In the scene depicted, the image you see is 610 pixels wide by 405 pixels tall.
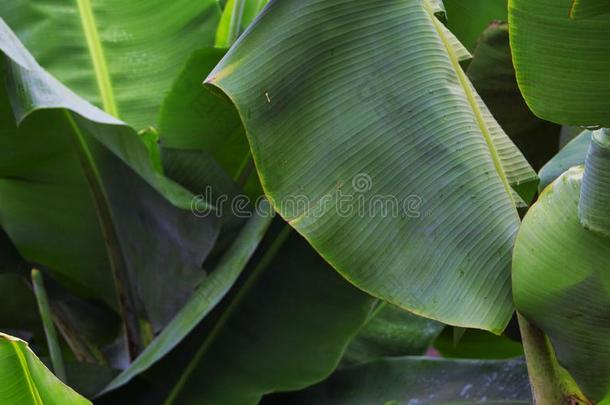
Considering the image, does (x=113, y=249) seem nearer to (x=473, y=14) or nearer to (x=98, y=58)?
(x=98, y=58)

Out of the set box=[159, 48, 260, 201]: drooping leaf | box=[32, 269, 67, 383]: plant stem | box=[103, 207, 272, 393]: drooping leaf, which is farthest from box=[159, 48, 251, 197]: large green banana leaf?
box=[32, 269, 67, 383]: plant stem

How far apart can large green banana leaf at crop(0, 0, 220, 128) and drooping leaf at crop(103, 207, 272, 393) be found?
366 mm

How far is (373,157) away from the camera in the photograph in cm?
81

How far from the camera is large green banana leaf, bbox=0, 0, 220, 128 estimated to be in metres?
1.36

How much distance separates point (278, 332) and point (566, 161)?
425 mm

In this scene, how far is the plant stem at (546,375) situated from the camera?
848 millimetres

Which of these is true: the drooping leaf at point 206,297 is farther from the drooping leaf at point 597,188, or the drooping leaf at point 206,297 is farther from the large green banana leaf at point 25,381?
the drooping leaf at point 597,188

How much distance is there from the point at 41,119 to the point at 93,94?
0.80 feet

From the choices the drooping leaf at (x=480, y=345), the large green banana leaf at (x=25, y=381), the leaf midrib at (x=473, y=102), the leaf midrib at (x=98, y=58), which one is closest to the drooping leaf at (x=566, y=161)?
the leaf midrib at (x=473, y=102)

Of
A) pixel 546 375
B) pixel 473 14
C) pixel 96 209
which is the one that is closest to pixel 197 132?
pixel 96 209

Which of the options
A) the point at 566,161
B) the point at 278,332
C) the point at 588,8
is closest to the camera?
the point at 588,8

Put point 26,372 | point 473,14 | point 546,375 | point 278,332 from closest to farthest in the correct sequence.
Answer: point 26,372
point 546,375
point 278,332
point 473,14

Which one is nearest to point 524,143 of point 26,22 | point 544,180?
point 544,180

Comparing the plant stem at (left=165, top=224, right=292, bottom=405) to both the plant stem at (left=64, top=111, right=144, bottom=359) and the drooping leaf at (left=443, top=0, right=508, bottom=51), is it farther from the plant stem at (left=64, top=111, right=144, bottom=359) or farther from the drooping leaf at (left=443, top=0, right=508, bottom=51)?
the drooping leaf at (left=443, top=0, right=508, bottom=51)
